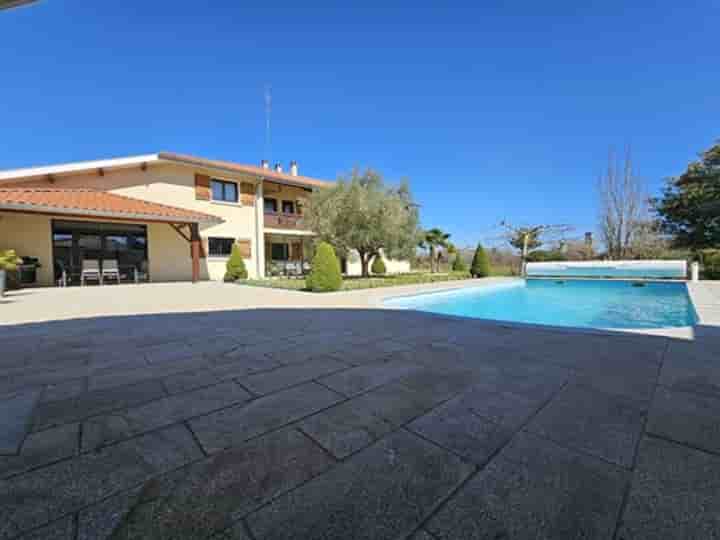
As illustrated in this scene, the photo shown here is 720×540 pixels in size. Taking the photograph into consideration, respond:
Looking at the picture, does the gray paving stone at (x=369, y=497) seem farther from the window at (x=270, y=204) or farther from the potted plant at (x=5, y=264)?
the window at (x=270, y=204)

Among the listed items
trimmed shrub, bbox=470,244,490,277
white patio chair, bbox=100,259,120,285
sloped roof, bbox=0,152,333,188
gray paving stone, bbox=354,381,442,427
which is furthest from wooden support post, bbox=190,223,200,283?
trimmed shrub, bbox=470,244,490,277

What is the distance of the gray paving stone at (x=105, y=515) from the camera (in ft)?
3.73

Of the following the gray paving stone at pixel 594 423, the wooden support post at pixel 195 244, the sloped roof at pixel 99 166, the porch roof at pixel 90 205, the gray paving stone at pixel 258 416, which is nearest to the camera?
the gray paving stone at pixel 594 423

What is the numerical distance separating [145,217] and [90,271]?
3.23 metres

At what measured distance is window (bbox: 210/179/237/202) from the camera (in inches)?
634

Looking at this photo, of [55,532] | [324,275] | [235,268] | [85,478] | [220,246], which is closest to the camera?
[55,532]

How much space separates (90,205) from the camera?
432 inches

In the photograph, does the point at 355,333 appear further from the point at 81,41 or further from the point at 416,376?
the point at 81,41

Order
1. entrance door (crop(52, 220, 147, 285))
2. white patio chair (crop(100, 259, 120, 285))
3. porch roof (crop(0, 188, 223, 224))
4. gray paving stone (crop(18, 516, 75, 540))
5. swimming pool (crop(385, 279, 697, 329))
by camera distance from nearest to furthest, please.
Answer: gray paving stone (crop(18, 516, 75, 540)), swimming pool (crop(385, 279, 697, 329)), porch roof (crop(0, 188, 223, 224)), entrance door (crop(52, 220, 147, 285)), white patio chair (crop(100, 259, 120, 285))

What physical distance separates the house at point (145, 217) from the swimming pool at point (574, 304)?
8013 mm

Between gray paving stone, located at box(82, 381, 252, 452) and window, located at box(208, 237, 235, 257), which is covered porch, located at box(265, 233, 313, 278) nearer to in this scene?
window, located at box(208, 237, 235, 257)

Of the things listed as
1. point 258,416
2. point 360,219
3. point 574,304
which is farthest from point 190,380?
point 574,304

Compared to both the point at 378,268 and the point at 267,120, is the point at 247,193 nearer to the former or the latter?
the point at 267,120

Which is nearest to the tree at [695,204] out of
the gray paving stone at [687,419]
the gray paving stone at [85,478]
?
the gray paving stone at [687,419]
